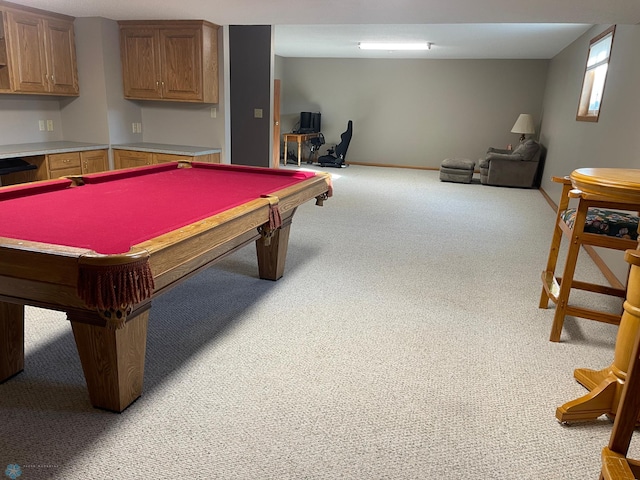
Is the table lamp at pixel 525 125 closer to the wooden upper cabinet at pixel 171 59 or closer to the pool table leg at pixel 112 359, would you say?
the wooden upper cabinet at pixel 171 59

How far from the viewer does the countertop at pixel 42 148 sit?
4.09 meters

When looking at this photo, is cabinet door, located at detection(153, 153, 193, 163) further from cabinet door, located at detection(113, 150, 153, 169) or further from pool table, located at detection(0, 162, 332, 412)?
pool table, located at detection(0, 162, 332, 412)

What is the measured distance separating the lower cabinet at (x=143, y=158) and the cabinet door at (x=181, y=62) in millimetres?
682

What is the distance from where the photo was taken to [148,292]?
4.81 ft

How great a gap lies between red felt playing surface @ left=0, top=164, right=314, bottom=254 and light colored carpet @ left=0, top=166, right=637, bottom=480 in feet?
2.27

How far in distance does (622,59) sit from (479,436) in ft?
13.7

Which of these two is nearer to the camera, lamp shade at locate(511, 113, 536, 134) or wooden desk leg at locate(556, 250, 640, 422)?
wooden desk leg at locate(556, 250, 640, 422)

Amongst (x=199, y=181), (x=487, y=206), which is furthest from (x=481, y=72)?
(x=199, y=181)

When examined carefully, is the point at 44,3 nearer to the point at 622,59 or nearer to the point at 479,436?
the point at 479,436

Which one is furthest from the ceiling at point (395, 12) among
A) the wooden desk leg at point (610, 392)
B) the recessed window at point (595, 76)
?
the wooden desk leg at point (610, 392)

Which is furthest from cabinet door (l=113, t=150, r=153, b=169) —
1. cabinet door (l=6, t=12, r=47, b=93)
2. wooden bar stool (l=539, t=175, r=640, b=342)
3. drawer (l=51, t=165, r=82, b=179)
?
wooden bar stool (l=539, t=175, r=640, b=342)

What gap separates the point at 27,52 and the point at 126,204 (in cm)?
339

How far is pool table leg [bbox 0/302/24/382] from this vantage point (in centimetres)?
191

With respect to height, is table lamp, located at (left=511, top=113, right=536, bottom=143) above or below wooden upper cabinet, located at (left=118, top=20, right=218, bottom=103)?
below
